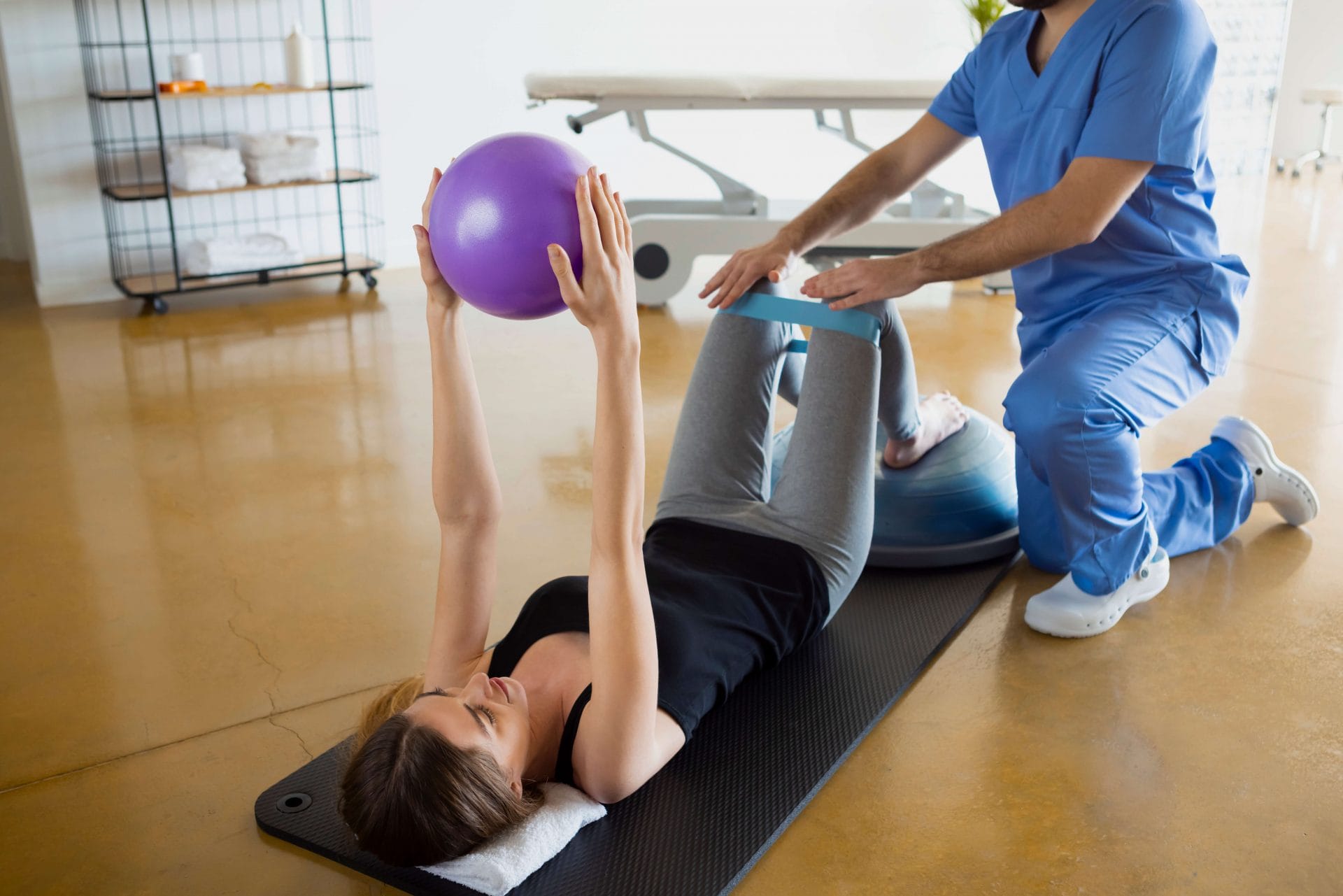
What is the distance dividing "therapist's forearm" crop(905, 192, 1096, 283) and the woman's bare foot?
304mm

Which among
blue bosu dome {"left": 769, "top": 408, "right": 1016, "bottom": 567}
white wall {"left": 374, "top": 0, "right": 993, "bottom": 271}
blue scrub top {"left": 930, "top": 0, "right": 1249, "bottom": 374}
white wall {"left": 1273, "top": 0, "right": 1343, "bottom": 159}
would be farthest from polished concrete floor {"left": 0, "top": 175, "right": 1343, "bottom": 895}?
white wall {"left": 1273, "top": 0, "right": 1343, "bottom": 159}

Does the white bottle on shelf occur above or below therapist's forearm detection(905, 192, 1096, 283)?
above

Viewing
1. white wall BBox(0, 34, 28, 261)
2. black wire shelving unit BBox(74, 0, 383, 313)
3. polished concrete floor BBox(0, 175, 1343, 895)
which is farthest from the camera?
white wall BBox(0, 34, 28, 261)

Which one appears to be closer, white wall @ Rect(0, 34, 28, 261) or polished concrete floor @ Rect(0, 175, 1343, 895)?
polished concrete floor @ Rect(0, 175, 1343, 895)

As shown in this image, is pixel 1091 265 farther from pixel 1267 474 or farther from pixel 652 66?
pixel 652 66

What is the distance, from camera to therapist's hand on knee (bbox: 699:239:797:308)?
1.78 meters

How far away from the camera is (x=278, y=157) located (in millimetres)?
3861

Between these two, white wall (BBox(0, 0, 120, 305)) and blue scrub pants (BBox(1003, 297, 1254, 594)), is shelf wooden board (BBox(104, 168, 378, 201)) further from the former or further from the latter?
blue scrub pants (BBox(1003, 297, 1254, 594))

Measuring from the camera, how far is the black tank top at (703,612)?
138cm

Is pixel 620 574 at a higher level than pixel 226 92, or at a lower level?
lower

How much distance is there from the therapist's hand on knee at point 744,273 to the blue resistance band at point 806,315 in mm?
21

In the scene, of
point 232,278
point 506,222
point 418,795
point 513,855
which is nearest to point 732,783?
point 513,855

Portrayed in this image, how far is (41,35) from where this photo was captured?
12.0 feet

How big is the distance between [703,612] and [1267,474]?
50.2 inches
